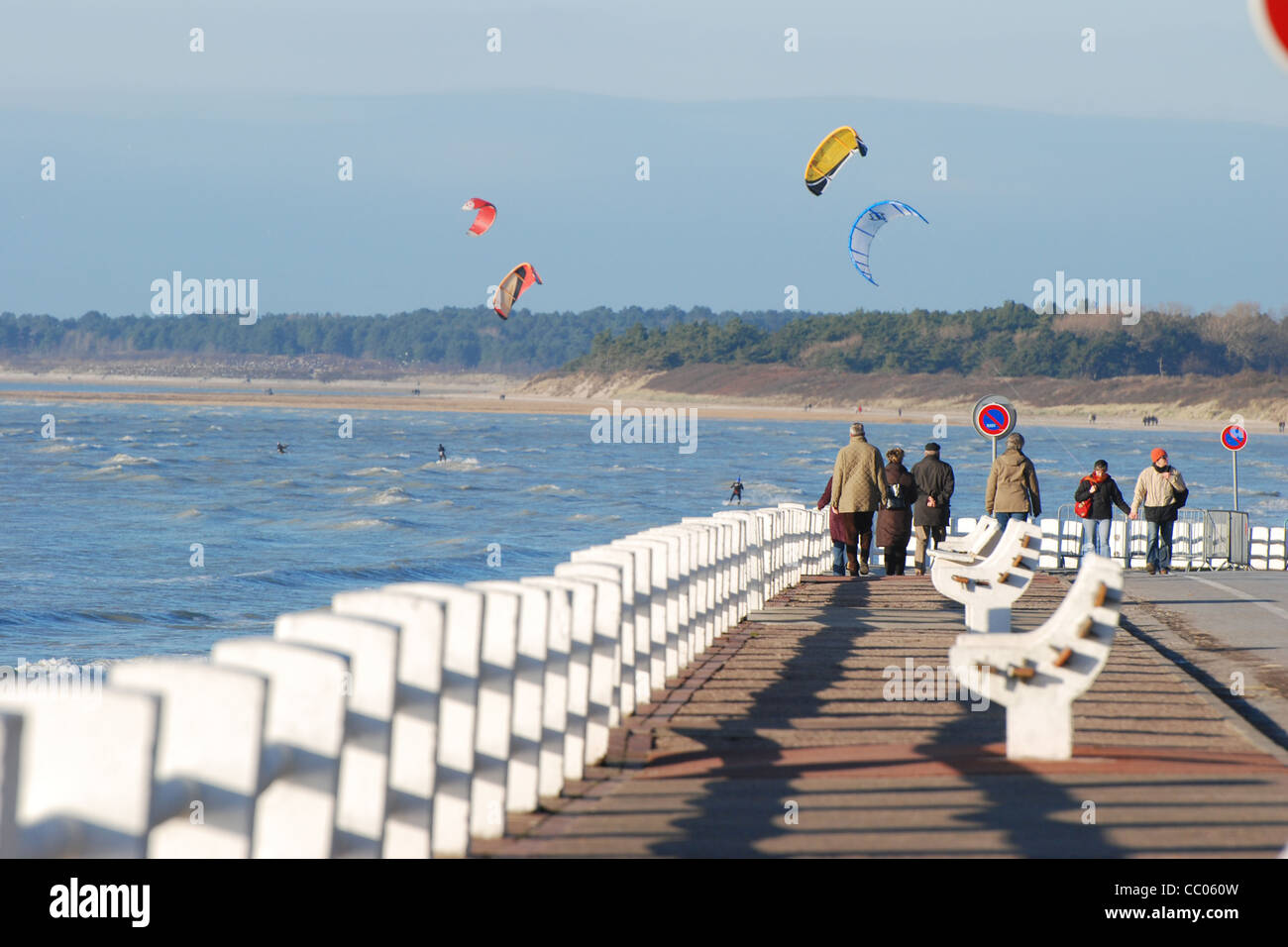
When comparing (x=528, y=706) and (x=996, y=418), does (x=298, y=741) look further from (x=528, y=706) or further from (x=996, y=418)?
(x=996, y=418)

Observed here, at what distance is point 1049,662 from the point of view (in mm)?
7363

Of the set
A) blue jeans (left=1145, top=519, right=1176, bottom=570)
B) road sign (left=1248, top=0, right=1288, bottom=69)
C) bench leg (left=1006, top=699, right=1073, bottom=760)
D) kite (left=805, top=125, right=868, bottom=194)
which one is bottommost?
blue jeans (left=1145, top=519, right=1176, bottom=570)

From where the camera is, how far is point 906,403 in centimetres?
19225

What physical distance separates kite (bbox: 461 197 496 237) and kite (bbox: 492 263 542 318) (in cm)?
149

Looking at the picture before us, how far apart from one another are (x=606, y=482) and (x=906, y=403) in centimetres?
12033

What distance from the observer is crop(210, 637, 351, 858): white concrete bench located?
4031mm

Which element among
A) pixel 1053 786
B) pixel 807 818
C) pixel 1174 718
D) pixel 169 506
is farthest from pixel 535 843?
pixel 169 506

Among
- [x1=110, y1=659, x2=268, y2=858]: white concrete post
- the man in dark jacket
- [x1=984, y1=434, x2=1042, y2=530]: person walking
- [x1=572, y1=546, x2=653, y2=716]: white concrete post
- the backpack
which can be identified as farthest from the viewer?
the backpack

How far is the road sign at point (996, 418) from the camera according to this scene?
23438mm

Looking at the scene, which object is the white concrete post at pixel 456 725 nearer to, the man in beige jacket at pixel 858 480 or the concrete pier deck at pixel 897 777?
the concrete pier deck at pixel 897 777

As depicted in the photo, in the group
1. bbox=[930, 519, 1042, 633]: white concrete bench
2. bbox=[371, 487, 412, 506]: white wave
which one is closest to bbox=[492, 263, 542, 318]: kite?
bbox=[371, 487, 412, 506]: white wave

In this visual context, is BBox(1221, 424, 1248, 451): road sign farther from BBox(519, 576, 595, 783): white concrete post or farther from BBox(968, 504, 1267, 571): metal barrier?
BBox(519, 576, 595, 783): white concrete post

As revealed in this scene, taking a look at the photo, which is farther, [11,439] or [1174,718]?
[11,439]
